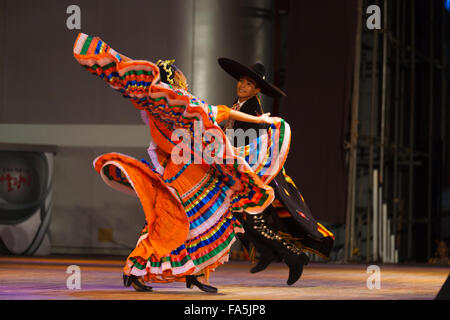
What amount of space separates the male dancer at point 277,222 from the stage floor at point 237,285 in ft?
0.76

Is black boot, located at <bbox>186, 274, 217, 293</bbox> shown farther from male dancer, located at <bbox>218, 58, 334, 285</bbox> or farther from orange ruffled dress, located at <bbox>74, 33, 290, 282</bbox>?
male dancer, located at <bbox>218, 58, 334, 285</bbox>

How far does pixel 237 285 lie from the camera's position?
211 inches

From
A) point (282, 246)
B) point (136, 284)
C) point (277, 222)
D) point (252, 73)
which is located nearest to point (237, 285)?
point (282, 246)

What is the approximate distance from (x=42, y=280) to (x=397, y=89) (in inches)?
244

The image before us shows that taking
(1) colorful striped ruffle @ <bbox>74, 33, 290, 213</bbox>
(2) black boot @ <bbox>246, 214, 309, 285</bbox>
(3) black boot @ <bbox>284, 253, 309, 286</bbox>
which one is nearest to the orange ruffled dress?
(1) colorful striped ruffle @ <bbox>74, 33, 290, 213</bbox>

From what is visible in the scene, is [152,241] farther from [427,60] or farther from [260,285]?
[427,60]

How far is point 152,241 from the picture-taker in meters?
4.50

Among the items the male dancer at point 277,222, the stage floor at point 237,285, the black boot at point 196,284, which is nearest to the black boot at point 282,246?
the male dancer at point 277,222

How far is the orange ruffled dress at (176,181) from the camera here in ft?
14.3

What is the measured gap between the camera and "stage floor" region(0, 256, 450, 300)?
429 centimetres

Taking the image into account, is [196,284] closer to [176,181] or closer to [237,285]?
[176,181]

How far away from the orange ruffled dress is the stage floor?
9.2 inches

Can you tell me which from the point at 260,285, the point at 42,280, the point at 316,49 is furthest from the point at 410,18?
the point at 42,280

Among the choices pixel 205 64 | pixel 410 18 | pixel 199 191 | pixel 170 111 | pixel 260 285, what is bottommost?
pixel 260 285
